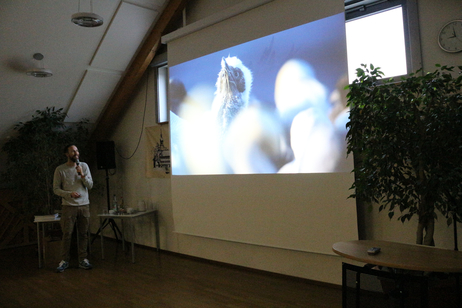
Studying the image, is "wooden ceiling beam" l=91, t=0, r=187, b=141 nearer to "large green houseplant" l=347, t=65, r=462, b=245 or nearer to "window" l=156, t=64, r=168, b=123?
"window" l=156, t=64, r=168, b=123

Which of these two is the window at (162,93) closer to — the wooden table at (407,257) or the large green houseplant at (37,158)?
the large green houseplant at (37,158)

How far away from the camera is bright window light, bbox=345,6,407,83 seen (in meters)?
3.35

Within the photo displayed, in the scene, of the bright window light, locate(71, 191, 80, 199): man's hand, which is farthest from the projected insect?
locate(71, 191, 80, 199): man's hand

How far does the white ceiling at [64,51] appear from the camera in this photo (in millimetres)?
4723

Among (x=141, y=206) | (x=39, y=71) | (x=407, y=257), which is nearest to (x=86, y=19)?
(x=39, y=71)

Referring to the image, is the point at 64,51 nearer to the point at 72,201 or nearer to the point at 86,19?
the point at 86,19

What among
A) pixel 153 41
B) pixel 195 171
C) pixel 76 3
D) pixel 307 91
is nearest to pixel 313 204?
pixel 307 91

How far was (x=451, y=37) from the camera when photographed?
3.00 meters

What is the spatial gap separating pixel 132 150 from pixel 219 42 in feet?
8.69

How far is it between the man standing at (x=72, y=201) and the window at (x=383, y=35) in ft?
12.0

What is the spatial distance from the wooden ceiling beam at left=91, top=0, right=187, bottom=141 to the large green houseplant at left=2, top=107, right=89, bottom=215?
632 mm

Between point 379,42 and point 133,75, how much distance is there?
12.4 ft

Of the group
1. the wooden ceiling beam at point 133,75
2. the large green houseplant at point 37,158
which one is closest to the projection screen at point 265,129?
the wooden ceiling beam at point 133,75

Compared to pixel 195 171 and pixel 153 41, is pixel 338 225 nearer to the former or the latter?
pixel 195 171
